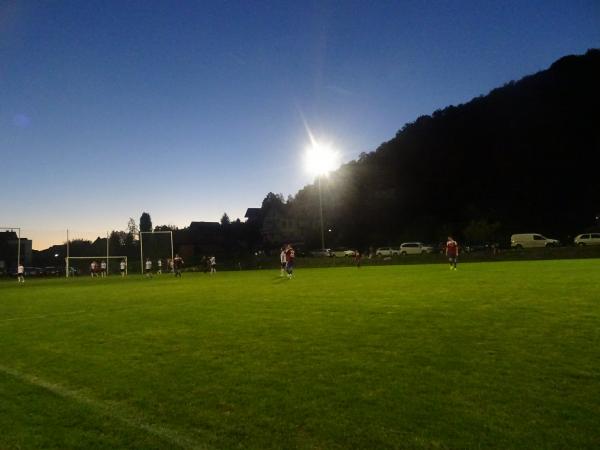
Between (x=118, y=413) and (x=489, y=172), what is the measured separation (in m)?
88.6

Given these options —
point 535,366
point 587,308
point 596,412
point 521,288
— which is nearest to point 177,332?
point 535,366

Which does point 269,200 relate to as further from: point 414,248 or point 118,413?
point 118,413

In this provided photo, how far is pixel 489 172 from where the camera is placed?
3349 inches

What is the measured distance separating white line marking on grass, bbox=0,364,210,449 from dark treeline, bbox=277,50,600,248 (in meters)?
62.1

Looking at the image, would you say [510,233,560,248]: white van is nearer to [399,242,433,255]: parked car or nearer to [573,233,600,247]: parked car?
[573,233,600,247]: parked car

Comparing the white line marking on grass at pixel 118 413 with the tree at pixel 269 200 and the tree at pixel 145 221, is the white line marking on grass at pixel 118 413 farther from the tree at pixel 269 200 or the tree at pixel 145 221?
the tree at pixel 145 221

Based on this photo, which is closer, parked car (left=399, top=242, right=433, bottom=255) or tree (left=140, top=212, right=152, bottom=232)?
parked car (left=399, top=242, right=433, bottom=255)

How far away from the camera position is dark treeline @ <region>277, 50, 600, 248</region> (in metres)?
72.9

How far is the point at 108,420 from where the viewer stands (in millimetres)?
4969

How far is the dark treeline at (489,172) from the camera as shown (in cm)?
7288

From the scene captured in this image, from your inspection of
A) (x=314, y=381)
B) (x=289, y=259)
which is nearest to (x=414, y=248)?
(x=289, y=259)

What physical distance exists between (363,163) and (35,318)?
101 metres

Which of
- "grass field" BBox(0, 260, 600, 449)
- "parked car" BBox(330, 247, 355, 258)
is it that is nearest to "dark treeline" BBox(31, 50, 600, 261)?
"parked car" BBox(330, 247, 355, 258)

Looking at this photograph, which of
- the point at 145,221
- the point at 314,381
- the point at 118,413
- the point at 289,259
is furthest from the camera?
the point at 145,221
